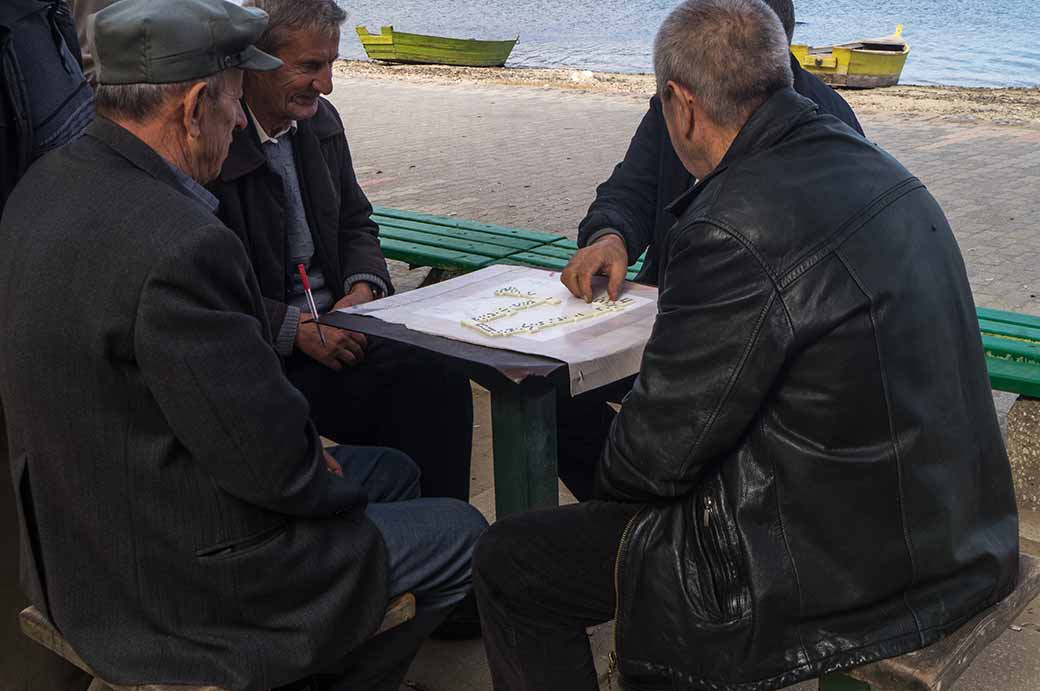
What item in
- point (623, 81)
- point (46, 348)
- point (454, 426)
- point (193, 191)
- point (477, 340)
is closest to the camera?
point (46, 348)

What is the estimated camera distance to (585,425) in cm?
329

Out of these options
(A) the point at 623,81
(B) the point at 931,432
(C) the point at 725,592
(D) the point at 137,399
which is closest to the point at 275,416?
(D) the point at 137,399

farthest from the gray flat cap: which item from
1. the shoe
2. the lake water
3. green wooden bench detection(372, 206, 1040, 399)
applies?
the lake water

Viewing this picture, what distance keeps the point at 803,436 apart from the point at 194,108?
3.79ft

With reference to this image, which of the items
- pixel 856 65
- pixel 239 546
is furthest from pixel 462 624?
pixel 856 65

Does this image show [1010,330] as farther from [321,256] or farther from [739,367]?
[739,367]

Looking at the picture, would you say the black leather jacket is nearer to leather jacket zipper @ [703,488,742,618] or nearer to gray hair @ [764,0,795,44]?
leather jacket zipper @ [703,488,742,618]

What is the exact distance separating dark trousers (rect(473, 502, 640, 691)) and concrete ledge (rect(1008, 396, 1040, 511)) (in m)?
2.21

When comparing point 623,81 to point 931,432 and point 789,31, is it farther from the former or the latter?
point 931,432

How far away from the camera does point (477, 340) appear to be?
246 cm

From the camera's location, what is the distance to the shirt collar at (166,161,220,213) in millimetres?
1965

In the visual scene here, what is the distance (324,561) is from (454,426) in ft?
4.10

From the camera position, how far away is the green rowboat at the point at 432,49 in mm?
24531

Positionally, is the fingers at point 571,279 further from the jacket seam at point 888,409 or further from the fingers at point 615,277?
the jacket seam at point 888,409
